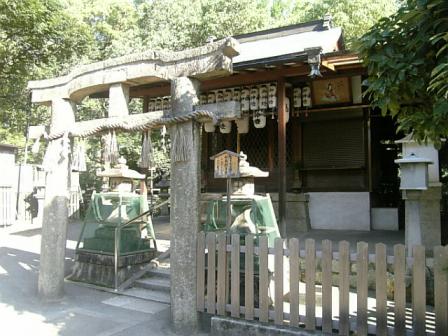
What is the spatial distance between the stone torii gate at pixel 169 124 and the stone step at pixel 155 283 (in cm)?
138

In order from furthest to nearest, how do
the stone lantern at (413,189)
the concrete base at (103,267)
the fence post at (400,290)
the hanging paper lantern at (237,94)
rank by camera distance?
the hanging paper lantern at (237,94)
the concrete base at (103,267)
the stone lantern at (413,189)
the fence post at (400,290)

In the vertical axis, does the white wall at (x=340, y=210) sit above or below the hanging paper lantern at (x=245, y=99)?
below

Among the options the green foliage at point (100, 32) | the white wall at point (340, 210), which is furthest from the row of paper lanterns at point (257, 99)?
the green foliage at point (100, 32)

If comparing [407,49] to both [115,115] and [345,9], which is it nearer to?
[115,115]

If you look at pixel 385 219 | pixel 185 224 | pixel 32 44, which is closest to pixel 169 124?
pixel 185 224

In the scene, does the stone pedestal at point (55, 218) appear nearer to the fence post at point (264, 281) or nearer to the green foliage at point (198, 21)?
the fence post at point (264, 281)

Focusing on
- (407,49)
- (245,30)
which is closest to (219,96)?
(407,49)

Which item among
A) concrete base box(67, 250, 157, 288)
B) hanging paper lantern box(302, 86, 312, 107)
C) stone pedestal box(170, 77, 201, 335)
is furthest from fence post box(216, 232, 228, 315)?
hanging paper lantern box(302, 86, 312, 107)

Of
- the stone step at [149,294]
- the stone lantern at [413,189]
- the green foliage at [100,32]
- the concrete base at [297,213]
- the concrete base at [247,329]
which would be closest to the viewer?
A: the concrete base at [247,329]

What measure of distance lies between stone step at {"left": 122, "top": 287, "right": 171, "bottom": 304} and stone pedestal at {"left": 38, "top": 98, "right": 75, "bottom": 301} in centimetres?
119

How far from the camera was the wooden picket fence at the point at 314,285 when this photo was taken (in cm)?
411

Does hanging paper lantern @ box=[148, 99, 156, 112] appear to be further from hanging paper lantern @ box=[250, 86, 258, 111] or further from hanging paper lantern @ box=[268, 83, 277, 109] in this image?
hanging paper lantern @ box=[268, 83, 277, 109]

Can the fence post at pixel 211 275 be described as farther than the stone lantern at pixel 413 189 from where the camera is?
No

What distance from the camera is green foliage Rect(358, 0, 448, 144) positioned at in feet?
10.0
